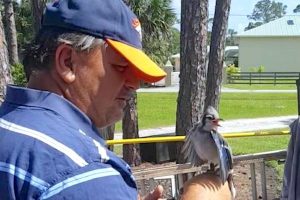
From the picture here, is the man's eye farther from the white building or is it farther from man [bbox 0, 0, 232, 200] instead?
the white building

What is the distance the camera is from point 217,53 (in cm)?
1033

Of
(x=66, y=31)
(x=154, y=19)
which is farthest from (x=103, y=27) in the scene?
(x=154, y=19)

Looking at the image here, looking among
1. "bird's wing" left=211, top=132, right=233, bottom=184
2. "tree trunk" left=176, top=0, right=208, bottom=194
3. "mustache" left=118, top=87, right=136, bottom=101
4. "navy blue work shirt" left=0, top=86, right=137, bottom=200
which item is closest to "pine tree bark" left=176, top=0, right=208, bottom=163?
"tree trunk" left=176, top=0, right=208, bottom=194

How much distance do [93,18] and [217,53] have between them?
901 centimetres

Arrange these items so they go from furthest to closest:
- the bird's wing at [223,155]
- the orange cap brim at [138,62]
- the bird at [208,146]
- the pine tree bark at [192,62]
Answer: the pine tree bark at [192,62] → the bird at [208,146] → the bird's wing at [223,155] → the orange cap brim at [138,62]

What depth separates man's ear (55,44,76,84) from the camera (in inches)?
55.8

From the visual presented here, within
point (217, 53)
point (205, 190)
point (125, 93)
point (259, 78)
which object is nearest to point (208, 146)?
Answer: point (205, 190)

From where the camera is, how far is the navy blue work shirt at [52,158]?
1.21 meters

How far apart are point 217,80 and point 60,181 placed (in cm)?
913

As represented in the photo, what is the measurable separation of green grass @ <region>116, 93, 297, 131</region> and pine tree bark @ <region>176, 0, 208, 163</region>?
7061 mm

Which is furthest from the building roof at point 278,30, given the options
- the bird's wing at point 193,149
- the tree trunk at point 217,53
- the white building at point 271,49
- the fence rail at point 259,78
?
the bird's wing at point 193,149

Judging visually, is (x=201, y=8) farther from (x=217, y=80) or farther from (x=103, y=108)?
(x=103, y=108)

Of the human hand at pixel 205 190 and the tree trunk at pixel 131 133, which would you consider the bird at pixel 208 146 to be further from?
the tree trunk at pixel 131 133

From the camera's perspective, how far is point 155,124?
17.2 meters
